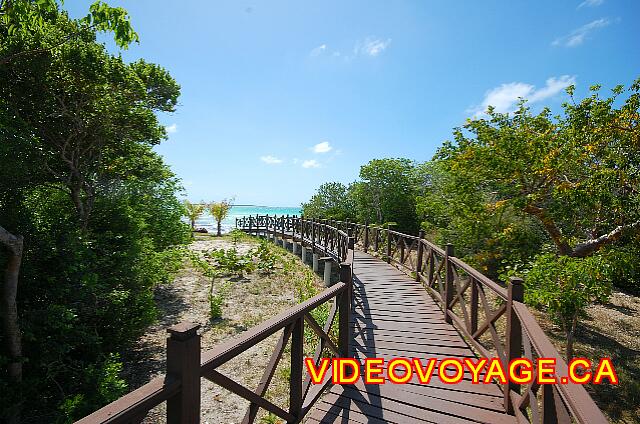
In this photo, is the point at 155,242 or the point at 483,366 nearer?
the point at 483,366

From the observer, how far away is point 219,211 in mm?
32625

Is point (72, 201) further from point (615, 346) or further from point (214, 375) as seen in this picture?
point (615, 346)

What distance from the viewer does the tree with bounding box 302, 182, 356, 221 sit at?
25453 mm

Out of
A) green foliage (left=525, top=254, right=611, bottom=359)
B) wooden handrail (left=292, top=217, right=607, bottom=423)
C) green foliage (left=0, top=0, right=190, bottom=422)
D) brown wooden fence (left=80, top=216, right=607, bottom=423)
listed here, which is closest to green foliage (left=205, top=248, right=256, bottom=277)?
green foliage (left=0, top=0, right=190, bottom=422)

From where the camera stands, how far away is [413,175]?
22922mm

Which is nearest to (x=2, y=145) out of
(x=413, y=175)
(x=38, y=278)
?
(x=38, y=278)

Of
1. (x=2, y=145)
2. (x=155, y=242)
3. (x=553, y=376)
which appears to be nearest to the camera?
(x=553, y=376)

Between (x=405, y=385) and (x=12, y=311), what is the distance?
5.33 m

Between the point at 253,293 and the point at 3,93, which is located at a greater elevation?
the point at 3,93

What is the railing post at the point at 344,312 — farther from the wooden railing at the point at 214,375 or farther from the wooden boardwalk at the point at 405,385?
the wooden boardwalk at the point at 405,385

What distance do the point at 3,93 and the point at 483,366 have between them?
9.04 m

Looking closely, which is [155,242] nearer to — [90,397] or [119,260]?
[119,260]

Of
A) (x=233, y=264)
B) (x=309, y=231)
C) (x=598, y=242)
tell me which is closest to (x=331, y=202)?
(x=309, y=231)

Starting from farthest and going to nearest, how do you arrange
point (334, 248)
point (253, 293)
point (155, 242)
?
point (334, 248) < point (253, 293) < point (155, 242)
